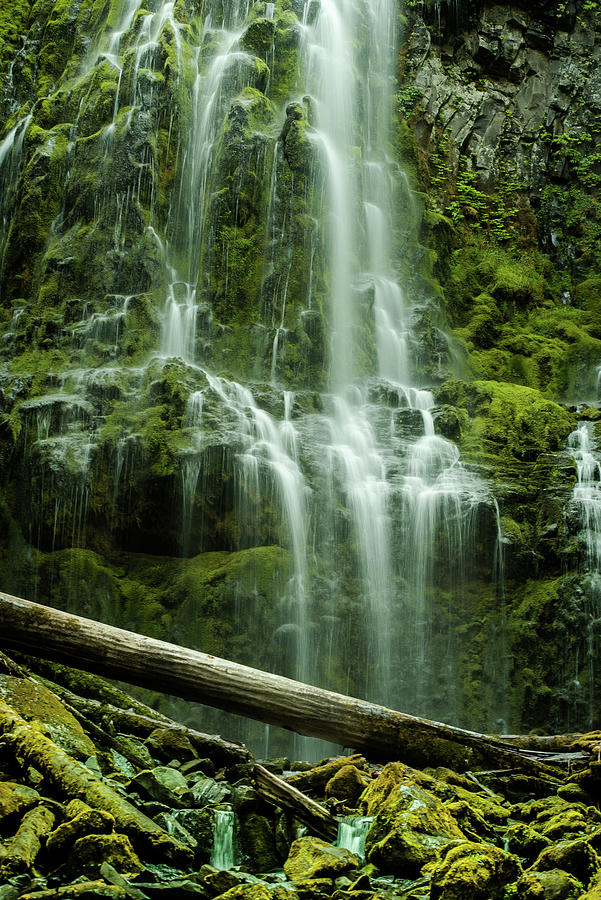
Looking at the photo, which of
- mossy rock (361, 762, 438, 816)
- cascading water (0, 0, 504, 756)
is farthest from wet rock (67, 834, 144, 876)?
cascading water (0, 0, 504, 756)

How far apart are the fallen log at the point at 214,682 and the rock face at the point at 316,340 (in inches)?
17.5

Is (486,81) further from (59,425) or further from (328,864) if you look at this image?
(328,864)

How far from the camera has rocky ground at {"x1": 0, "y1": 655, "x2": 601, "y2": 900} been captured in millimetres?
3020

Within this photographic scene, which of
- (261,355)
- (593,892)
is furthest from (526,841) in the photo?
(261,355)

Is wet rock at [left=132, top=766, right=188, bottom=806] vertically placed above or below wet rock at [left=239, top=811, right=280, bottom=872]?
above

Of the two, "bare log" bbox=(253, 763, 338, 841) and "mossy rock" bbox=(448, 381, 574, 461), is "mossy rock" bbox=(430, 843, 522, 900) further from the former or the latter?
"mossy rock" bbox=(448, 381, 574, 461)

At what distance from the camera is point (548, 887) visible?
3.36 metres

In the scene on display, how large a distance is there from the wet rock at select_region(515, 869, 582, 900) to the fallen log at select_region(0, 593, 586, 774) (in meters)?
1.68

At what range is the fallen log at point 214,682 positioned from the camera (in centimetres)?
471

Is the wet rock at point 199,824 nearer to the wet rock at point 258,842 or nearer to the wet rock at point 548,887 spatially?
the wet rock at point 258,842

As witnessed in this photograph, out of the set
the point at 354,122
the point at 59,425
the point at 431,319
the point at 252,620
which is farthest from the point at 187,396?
the point at 354,122

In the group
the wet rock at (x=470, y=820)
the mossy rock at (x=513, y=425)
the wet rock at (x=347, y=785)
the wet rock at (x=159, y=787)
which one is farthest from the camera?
the mossy rock at (x=513, y=425)

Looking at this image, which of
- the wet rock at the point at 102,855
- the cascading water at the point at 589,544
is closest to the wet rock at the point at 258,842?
the wet rock at the point at 102,855

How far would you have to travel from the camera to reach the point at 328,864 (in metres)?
3.62
